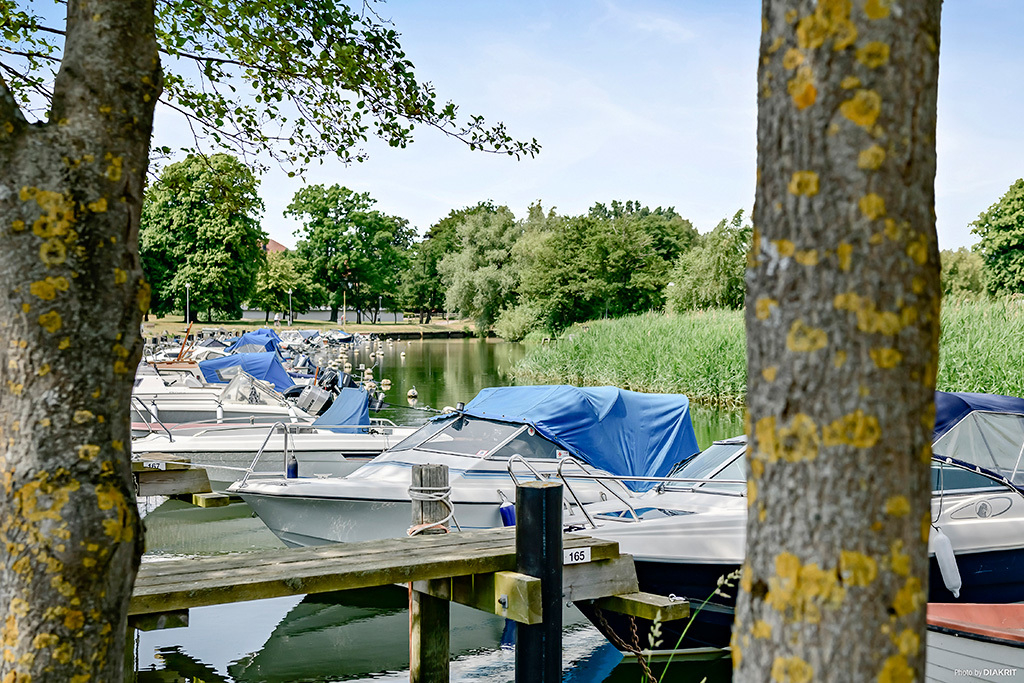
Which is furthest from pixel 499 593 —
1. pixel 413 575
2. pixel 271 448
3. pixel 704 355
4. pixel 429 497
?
pixel 704 355

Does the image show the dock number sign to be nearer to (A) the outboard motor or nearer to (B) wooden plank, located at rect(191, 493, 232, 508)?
(B) wooden plank, located at rect(191, 493, 232, 508)

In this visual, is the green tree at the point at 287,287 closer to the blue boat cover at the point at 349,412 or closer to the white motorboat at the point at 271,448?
the blue boat cover at the point at 349,412

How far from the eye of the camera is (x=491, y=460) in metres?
9.94

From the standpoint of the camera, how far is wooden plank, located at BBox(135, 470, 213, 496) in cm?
985

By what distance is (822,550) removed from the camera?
1.79 metres

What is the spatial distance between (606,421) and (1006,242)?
5059 cm

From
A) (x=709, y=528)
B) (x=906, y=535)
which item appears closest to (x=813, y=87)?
(x=906, y=535)

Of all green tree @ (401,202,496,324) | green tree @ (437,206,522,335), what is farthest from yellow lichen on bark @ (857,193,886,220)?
green tree @ (401,202,496,324)

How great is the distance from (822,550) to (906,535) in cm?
17

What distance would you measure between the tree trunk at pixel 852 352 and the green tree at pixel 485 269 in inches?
2281

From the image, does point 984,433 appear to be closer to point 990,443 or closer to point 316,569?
point 990,443

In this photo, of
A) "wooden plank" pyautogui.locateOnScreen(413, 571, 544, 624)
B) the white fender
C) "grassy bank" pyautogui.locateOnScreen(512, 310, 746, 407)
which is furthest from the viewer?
"grassy bank" pyautogui.locateOnScreen(512, 310, 746, 407)

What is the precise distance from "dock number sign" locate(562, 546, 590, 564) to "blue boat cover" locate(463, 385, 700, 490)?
4.00 meters

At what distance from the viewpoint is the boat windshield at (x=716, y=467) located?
8820 millimetres
